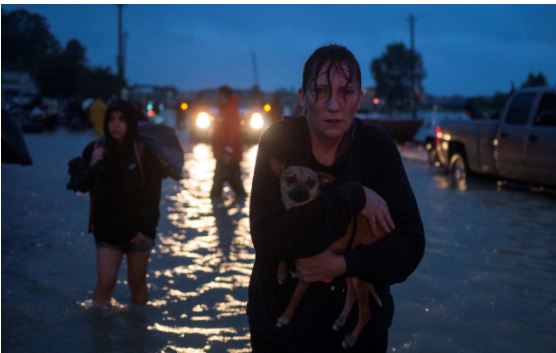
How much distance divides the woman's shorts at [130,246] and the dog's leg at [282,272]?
149 inches

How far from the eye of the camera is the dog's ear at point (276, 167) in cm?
235

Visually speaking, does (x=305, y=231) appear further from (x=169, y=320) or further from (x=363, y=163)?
(x=169, y=320)

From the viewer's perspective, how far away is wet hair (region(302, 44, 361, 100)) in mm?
2336

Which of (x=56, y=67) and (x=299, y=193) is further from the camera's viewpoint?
(x=56, y=67)

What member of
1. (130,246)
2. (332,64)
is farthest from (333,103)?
(130,246)

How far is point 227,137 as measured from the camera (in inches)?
504

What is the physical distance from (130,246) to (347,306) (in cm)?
396

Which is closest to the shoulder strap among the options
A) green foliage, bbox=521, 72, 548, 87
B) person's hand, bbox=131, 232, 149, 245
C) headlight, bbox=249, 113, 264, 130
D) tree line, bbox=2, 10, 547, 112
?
person's hand, bbox=131, 232, 149, 245

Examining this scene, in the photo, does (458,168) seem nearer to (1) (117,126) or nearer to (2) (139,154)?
(2) (139,154)

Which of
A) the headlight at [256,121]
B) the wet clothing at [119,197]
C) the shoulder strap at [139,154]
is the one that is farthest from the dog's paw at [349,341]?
the headlight at [256,121]

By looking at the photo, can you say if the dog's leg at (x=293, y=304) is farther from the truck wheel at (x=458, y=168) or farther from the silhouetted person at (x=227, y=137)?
the truck wheel at (x=458, y=168)

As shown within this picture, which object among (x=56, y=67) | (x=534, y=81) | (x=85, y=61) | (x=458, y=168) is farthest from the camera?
(x=85, y=61)

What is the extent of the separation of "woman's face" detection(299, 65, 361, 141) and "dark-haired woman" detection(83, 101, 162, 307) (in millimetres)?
3809

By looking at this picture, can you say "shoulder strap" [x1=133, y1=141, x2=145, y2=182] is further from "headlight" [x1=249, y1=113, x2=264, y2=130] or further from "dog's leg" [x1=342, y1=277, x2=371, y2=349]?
"headlight" [x1=249, y1=113, x2=264, y2=130]
